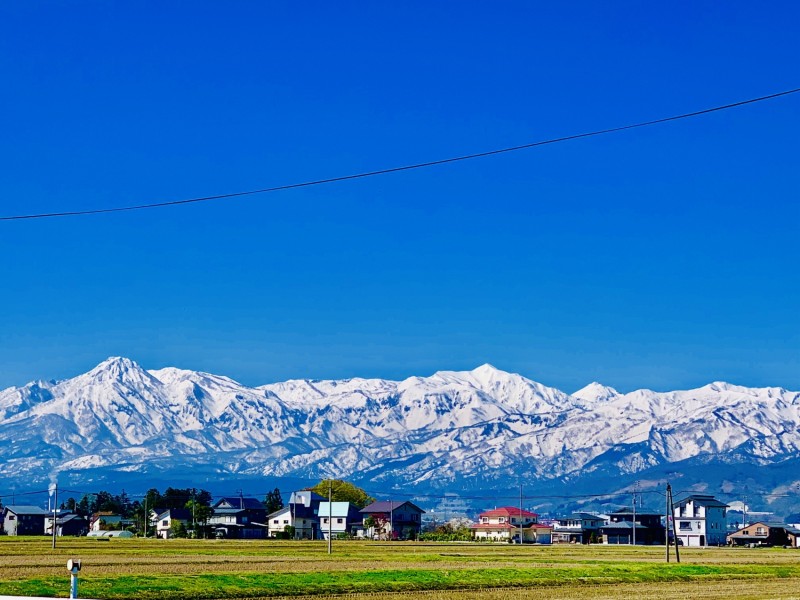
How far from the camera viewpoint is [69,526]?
15562 centimetres

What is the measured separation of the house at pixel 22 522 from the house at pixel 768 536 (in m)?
85.7

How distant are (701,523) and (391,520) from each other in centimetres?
3816

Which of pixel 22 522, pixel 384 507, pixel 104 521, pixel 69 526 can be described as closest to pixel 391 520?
pixel 384 507

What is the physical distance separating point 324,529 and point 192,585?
404ft

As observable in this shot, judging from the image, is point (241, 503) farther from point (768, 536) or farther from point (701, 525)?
point (768, 536)

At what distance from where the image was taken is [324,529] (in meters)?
160

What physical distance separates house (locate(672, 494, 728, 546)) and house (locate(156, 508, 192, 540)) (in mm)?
59649

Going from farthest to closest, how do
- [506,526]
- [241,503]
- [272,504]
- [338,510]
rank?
[272,504] < [506,526] < [241,503] < [338,510]

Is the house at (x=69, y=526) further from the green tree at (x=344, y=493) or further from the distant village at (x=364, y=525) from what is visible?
the green tree at (x=344, y=493)

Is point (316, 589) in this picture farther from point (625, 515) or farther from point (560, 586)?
point (625, 515)

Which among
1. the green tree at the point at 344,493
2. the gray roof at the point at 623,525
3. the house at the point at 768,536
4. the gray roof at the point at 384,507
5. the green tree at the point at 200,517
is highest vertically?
the green tree at the point at 344,493

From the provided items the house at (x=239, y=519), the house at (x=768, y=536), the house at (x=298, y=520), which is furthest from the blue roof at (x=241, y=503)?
the house at (x=768, y=536)

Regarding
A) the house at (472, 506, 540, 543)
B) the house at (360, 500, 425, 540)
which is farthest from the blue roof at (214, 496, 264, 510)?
the house at (472, 506, 540, 543)

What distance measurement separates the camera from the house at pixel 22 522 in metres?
151
